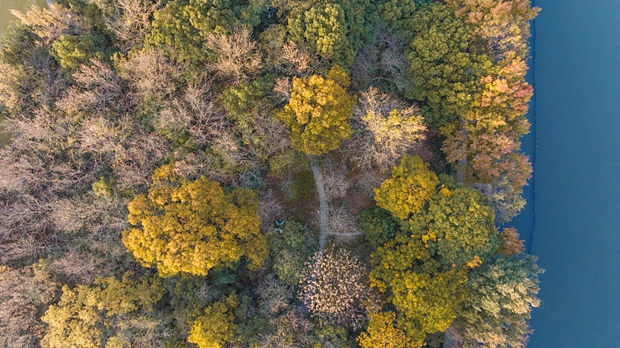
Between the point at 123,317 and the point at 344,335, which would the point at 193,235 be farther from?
the point at 344,335

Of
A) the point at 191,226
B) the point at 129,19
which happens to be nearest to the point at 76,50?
the point at 129,19

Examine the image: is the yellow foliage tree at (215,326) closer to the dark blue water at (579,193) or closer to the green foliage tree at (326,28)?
the green foliage tree at (326,28)

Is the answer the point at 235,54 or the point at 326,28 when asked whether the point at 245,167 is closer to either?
the point at 235,54

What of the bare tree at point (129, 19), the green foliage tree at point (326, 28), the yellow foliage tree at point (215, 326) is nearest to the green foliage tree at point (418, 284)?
the yellow foliage tree at point (215, 326)

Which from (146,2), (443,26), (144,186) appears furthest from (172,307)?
(443,26)

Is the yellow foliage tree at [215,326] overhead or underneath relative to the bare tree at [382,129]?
underneath

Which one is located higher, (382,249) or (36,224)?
(382,249)

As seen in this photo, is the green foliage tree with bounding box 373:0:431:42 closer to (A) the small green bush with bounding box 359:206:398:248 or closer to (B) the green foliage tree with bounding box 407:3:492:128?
(B) the green foliage tree with bounding box 407:3:492:128
